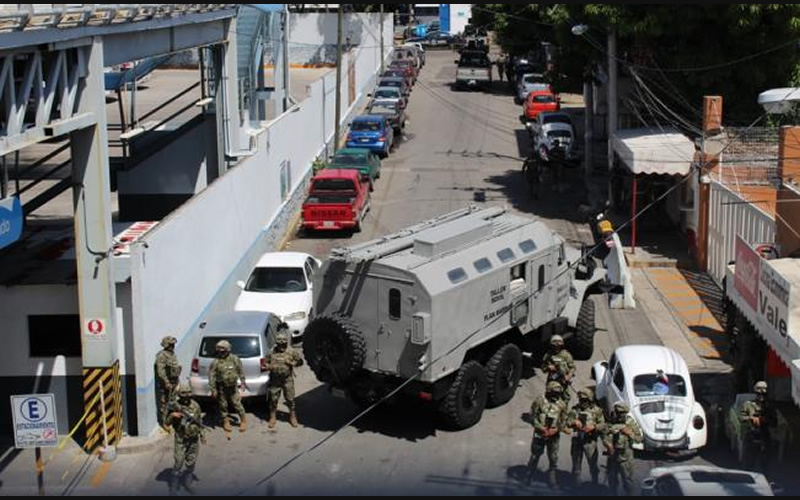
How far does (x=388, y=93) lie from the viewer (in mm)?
49375

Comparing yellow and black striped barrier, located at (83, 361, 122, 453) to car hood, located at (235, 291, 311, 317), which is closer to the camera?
yellow and black striped barrier, located at (83, 361, 122, 453)

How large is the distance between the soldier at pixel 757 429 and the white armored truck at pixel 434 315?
4.04 m

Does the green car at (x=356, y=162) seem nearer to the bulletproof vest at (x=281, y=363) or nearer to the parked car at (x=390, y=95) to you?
the parked car at (x=390, y=95)

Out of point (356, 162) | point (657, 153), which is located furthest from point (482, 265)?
point (356, 162)

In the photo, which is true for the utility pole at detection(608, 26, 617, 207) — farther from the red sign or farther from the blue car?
the red sign

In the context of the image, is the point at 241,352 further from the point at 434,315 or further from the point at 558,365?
the point at 558,365

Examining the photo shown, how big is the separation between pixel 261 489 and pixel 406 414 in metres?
3.64

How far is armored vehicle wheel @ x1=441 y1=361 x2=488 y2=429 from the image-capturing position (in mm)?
16328

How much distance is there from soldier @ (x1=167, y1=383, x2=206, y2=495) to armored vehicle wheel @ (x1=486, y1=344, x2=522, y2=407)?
16.1 feet

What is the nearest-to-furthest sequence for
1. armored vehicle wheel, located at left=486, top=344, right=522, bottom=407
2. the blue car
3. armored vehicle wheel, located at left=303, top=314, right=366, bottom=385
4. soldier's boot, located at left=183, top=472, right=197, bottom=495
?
soldier's boot, located at left=183, top=472, right=197, bottom=495 → armored vehicle wheel, located at left=303, top=314, right=366, bottom=385 → armored vehicle wheel, located at left=486, top=344, right=522, bottom=407 → the blue car

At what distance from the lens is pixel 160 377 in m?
16.2

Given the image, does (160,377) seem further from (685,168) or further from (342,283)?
(685,168)

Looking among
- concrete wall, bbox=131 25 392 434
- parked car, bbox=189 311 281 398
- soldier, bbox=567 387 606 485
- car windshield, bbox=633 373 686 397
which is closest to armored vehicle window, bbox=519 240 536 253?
car windshield, bbox=633 373 686 397

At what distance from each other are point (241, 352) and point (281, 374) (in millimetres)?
1229
